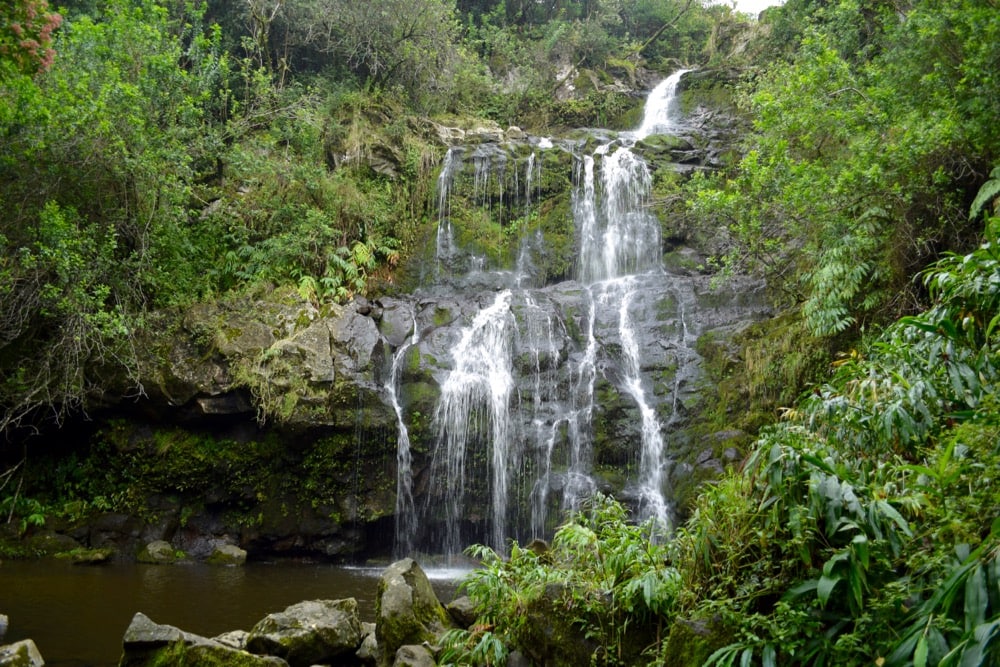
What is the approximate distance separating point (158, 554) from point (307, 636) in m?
6.96

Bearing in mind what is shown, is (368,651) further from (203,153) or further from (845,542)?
(203,153)

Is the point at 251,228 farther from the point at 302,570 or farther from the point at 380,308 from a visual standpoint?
the point at 302,570

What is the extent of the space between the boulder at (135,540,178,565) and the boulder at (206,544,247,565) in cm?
62

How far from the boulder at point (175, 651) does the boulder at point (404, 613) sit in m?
0.96

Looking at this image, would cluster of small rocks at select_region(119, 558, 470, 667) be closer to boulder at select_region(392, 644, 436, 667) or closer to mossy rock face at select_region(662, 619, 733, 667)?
boulder at select_region(392, 644, 436, 667)

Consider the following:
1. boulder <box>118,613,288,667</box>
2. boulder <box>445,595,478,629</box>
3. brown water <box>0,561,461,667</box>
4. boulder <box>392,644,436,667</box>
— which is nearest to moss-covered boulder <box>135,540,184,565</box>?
brown water <box>0,561,461,667</box>

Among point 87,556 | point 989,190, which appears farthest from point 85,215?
point 989,190

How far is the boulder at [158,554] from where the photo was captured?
448 inches

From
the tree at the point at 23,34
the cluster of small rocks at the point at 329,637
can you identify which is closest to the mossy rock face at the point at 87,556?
the cluster of small rocks at the point at 329,637

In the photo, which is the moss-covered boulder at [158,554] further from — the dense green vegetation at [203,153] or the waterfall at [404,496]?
the waterfall at [404,496]

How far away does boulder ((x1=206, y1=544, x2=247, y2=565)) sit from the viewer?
11764 mm

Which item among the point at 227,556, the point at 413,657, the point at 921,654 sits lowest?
the point at 227,556

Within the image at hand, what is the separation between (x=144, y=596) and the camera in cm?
867

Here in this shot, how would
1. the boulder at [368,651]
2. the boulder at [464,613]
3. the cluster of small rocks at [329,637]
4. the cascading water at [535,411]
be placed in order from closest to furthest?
1. the cluster of small rocks at [329,637]
2. the boulder at [368,651]
3. the boulder at [464,613]
4. the cascading water at [535,411]
